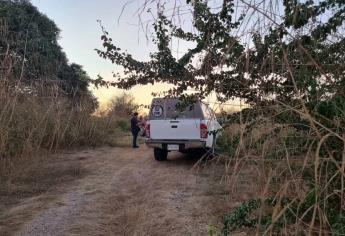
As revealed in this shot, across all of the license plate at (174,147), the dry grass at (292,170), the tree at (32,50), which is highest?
the tree at (32,50)

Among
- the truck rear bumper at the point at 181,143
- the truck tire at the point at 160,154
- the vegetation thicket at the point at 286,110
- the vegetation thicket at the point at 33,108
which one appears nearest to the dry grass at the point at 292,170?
the vegetation thicket at the point at 286,110

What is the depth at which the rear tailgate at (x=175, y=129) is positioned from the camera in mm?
13633

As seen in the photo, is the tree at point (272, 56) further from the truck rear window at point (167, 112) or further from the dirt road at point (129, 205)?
the truck rear window at point (167, 112)

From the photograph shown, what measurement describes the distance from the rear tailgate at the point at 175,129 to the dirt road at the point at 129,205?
1081 mm

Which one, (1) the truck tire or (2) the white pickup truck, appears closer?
(2) the white pickup truck

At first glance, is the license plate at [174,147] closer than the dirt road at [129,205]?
No

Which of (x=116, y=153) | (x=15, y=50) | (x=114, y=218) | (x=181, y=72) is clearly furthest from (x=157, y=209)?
(x=116, y=153)

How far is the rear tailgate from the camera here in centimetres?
1363

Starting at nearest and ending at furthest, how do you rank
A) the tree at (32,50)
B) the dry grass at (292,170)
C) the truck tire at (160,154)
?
the dry grass at (292,170), the tree at (32,50), the truck tire at (160,154)

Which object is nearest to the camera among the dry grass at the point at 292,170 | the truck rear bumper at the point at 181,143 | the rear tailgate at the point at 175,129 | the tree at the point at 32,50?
the dry grass at the point at 292,170

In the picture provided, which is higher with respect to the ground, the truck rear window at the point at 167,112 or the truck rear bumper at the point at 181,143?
the truck rear window at the point at 167,112

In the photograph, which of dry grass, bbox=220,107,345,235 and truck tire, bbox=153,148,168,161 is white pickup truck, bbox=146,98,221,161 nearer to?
truck tire, bbox=153,148,168,161

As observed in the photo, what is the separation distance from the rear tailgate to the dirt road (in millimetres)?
1081

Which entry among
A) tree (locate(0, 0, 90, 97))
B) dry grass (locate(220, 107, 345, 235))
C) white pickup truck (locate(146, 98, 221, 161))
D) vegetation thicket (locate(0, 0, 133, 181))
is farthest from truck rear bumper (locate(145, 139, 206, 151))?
dry grass (locate(220, 107, 345, 235))
